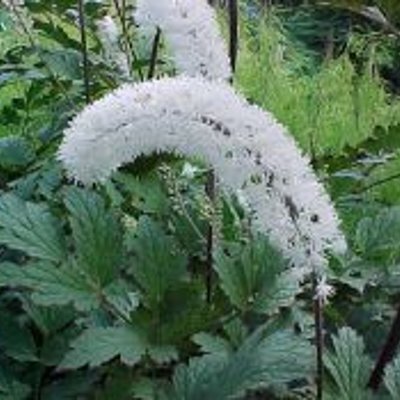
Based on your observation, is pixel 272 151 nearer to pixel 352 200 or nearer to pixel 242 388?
pixel 242 388

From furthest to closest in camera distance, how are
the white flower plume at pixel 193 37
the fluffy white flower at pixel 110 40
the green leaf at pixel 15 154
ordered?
the fluffy white flower at pixel 110 40 < the green leaf at pixel 15 154 < the white flower plume at pixel 193 37

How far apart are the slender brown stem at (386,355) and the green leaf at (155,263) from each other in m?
0.25

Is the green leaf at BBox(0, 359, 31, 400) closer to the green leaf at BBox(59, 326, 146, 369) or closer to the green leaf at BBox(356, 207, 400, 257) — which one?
the green leaf at BBox(59, 326, 146, 369)

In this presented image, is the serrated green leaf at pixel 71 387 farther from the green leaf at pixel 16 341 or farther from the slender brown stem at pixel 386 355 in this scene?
the slender brown stem at pixel 386 355

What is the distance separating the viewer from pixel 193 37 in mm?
1565

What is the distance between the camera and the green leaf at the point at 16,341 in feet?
4.35

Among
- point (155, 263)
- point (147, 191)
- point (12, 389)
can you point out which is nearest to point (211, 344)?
point (155, 263)

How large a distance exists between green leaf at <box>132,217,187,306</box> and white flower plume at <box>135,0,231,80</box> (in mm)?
315

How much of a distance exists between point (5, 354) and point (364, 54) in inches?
203

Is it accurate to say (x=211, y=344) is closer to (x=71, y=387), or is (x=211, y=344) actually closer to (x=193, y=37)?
(x=71, y=387)

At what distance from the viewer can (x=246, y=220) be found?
5.24ft

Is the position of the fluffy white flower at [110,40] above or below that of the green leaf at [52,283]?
above

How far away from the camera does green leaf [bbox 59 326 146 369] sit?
1.18 meters

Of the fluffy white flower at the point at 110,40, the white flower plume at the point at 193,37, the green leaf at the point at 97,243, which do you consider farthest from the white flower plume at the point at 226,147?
the fluffy white flower at the point at 110,40
